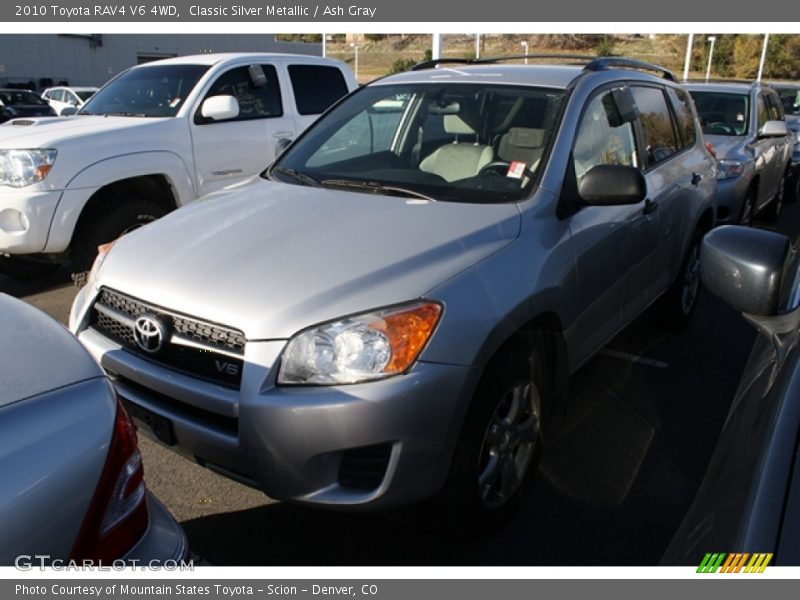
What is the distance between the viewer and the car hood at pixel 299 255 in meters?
2.26

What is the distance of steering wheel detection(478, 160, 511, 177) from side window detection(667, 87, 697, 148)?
6.54ft

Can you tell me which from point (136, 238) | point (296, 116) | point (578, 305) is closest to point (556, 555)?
point (578, 305)

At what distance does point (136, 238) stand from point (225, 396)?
105 centimetres

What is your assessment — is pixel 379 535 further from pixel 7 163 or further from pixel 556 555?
pixel 7 163

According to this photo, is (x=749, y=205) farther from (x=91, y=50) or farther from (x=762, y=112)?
(x=91, y=50)

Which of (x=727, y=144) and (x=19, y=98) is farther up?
(x=727, y=144)

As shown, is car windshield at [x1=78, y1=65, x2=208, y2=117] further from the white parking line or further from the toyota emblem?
the white parking line

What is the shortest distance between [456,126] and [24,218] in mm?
3255

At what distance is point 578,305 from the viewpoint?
3.02m

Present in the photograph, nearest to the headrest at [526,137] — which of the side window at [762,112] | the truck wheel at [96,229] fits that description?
the truck wheel at [96,229]

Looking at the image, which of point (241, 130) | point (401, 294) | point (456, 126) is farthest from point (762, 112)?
point (401, 294)

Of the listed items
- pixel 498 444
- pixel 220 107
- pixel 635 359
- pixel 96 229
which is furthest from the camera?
pixel 220 107

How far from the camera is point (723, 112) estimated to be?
26.9ft

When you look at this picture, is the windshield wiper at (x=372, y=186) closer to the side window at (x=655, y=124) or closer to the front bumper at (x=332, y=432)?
the front bumper at (x=332, y=432)
